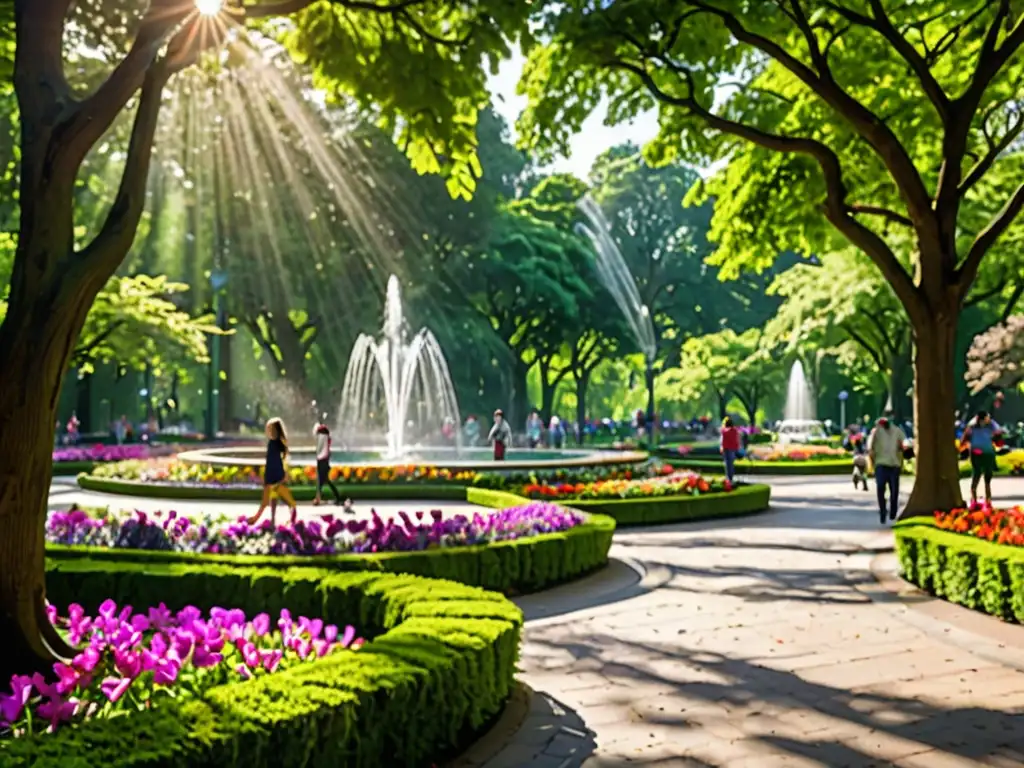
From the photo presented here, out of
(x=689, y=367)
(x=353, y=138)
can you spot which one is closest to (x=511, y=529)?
(x=353, y=138)

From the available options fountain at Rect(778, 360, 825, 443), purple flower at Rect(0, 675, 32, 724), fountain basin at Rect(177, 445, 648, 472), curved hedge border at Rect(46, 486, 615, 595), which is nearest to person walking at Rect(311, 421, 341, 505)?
fountain basin at Rect(177, 445, 648, 472)

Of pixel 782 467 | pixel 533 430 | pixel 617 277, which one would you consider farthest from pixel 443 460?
pixel 617 277

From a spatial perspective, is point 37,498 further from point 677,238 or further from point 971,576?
point 677,238

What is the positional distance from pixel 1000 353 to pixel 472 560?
106 ft

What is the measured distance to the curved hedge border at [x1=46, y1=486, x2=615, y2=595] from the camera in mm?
9211

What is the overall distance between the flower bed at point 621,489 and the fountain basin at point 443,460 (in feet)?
5.71

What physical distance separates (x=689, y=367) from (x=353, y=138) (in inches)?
947

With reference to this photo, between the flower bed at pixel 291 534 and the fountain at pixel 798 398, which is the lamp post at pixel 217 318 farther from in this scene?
the fountain at pixel 798 398

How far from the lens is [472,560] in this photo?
979 centimetres

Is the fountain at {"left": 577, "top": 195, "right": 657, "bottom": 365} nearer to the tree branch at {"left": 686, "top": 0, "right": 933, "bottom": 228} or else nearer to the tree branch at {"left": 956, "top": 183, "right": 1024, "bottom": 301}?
the tree branch at {"left": 956, "top": 183, "right": 1024, "bottom": 301}

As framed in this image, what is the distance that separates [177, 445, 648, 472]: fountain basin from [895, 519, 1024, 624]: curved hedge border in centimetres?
998

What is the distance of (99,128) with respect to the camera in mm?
5484

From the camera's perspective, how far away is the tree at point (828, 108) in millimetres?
12594

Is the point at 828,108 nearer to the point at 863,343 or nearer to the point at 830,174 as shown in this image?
the point at 830,174
